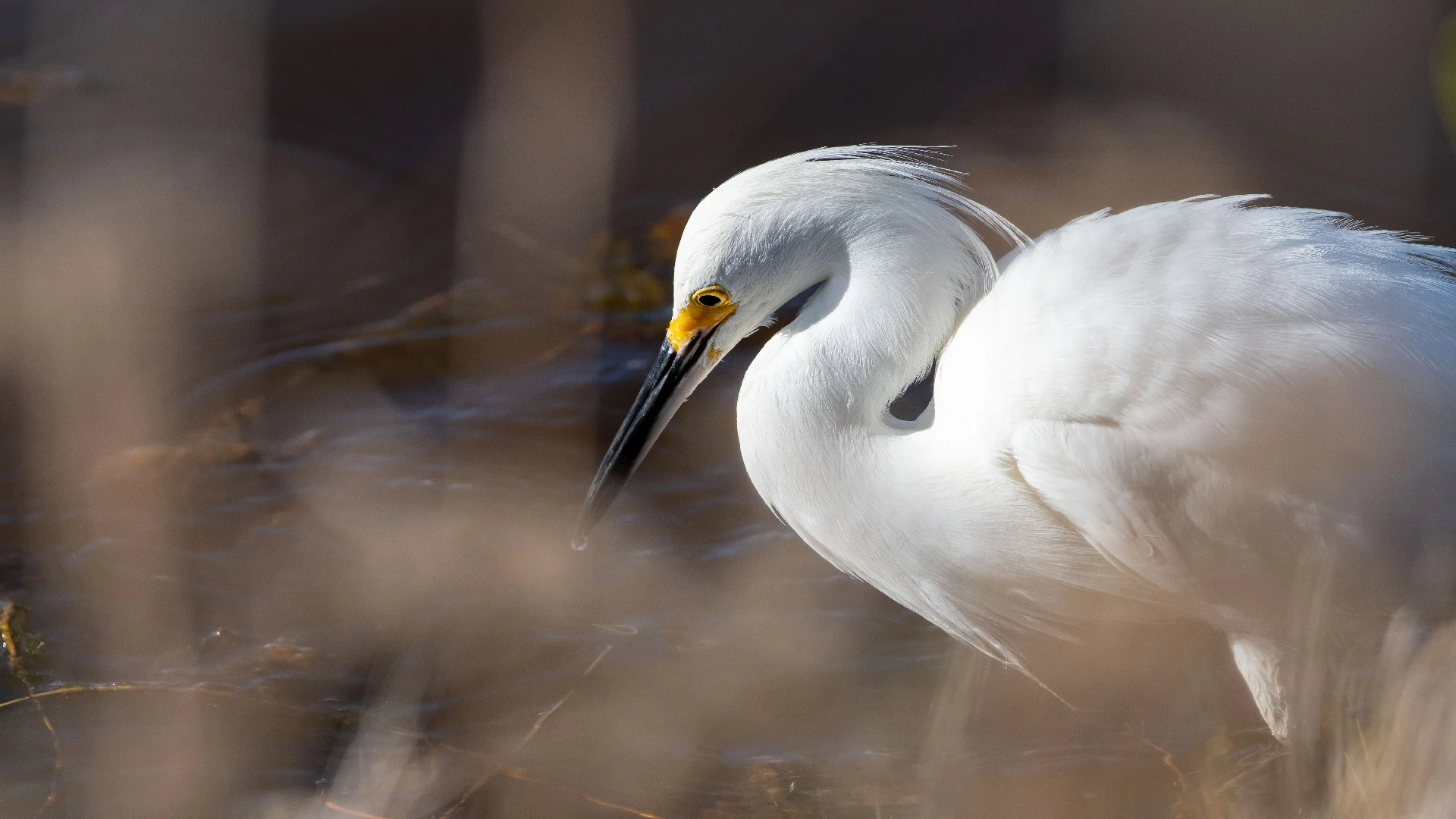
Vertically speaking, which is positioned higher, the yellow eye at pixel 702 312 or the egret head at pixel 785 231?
the egret head at pixel 785 231

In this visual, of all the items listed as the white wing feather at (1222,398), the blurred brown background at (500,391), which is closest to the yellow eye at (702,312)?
the blurred brown background at (500,391)

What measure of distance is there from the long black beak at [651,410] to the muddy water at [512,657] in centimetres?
59

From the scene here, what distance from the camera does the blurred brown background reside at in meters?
2.96

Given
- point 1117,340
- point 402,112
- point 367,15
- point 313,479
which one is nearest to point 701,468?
point 313,479

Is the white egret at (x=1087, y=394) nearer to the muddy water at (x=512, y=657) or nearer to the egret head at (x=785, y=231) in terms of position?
the egret head at (x=785, y=231)

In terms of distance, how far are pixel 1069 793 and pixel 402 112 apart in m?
3.59

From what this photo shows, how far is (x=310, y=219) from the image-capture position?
4891mm

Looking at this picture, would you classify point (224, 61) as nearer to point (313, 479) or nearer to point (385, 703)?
point (313, 479)

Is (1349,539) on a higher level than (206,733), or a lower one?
higher

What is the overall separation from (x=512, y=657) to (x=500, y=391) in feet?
3.73

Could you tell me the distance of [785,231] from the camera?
8.00 feet

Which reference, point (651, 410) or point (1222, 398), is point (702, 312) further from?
point (1222, 398)

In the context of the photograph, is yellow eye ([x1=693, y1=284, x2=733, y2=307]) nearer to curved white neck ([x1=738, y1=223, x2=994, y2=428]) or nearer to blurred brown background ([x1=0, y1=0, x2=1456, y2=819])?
curved white neck ([x1=738, y1=223, x2=994, y2=428])

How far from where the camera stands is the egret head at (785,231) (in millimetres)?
2430
